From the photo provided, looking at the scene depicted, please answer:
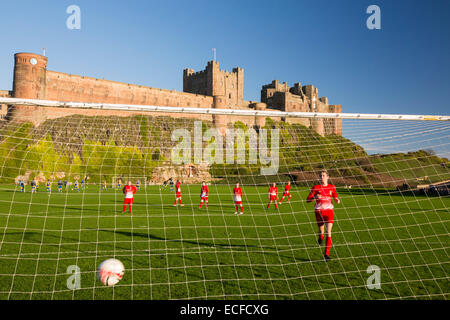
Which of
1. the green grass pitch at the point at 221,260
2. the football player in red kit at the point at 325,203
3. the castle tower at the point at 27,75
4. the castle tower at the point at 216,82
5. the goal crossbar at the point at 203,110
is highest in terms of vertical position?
the castle tower at the point at 216,82

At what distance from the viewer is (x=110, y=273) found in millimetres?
4340

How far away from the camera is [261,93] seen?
75062 millimetres

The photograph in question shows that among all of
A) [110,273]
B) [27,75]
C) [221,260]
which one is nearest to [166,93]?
[27,75]

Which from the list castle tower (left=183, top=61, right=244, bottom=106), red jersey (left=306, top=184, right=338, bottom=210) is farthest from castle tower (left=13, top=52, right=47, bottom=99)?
red jersey (left=306, top=184, right=338, bottom=210)

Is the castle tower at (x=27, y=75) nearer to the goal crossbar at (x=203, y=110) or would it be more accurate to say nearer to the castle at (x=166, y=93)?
the castle at (x=166, y=93)

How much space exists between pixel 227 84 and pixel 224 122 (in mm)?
23025

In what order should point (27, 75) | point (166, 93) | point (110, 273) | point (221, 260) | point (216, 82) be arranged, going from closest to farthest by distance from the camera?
point (110, 273)
point (221, 260)
point (27, 75)
point (166, 93)
point (216, 82)

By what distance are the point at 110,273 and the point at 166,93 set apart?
53.2 m

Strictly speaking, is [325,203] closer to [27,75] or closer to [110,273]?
[110,273]

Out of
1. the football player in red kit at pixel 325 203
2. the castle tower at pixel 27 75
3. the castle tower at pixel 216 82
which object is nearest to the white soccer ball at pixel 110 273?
the football player in red kit at pixel 325 203

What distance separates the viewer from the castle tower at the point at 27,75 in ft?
128

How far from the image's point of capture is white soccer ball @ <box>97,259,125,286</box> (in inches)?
170

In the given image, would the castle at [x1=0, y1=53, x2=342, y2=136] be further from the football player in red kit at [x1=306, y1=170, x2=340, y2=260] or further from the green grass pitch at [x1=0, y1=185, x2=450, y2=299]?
the football player in red kit at [x1=306, y1=170, x2=340, y2=260]
